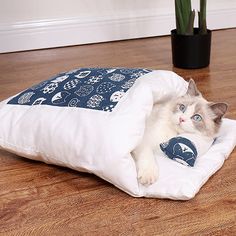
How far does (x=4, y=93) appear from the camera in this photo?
185 centimetres

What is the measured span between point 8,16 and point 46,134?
1.70 meters

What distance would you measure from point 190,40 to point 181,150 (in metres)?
1.14

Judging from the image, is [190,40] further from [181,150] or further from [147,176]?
[147,176]

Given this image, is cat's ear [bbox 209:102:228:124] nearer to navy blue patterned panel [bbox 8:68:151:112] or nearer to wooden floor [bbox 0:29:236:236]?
wooden floor [bbox 0:29:236:236]

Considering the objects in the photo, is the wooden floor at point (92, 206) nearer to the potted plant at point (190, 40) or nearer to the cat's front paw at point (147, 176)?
the cat's front paw at point (147, 176)

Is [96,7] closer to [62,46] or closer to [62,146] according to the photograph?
[62,46]

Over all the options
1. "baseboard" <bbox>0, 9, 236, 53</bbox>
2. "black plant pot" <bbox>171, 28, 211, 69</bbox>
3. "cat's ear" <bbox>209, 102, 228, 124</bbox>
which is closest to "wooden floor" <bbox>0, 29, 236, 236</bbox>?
"cat's ear" <bbox>209, 102, 228, 124</bbox>

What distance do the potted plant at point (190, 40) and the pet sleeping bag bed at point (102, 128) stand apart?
2.71 ft

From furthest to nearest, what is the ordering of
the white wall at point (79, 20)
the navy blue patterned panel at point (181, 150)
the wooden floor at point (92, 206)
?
1. the white wall at point (79, 20)
2. the navy blue patterned panel at point (181, 150)
3. the wooden floor at point (92, 206)

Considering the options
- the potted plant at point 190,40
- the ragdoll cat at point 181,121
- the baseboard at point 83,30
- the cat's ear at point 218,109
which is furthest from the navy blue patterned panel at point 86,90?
the baseboard at point 83,30

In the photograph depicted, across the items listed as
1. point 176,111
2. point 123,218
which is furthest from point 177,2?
point 123,218

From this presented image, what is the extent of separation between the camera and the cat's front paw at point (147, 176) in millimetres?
992

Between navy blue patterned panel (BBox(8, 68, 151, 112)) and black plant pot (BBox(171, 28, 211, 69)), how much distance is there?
0.90m

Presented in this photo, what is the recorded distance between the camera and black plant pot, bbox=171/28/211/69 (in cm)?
207
